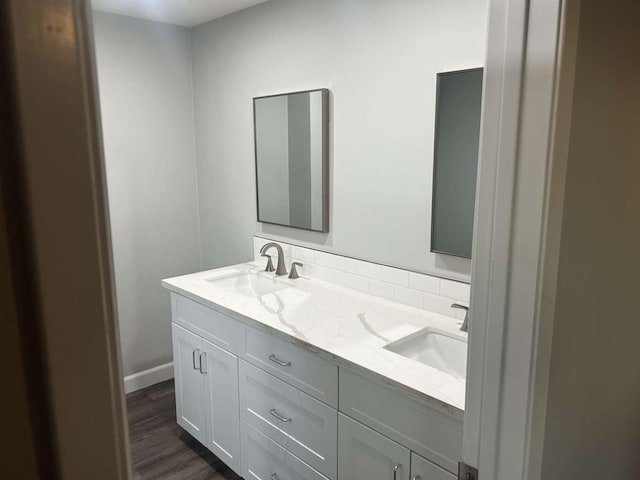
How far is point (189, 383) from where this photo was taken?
2.57m

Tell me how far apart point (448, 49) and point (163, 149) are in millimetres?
2035

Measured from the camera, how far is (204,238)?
3.42 m

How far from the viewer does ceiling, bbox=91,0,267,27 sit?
8.77ft

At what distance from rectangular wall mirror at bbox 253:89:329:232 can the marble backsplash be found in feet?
0.56

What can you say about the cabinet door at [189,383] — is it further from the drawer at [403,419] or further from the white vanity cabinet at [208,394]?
the drawer at [403,419]

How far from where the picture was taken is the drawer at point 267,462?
1.92 metres

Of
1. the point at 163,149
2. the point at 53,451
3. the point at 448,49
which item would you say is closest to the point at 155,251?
the point at 163,149

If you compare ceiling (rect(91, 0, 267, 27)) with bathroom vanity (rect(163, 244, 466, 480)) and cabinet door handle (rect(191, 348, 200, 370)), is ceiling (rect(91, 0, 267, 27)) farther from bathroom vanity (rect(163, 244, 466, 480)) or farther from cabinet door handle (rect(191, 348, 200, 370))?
cabinet door handle (rect(191, 348, 200, 370))

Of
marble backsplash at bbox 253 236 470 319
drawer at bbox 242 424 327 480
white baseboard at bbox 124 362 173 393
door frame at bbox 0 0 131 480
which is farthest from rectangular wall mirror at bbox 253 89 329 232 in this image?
door frame at bbox 0 0 131 480

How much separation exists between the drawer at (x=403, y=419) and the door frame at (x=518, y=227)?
0.39 meters

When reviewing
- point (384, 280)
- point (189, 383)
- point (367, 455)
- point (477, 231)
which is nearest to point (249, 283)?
point (189, 383)

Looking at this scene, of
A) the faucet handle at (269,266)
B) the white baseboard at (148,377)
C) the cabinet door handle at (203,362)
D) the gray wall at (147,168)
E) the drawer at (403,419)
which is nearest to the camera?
the drawer at (403,419)

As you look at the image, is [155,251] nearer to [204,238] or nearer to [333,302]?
[204,238]

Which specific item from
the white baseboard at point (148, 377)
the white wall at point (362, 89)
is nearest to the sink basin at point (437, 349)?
the white wall at point (362, 89)
